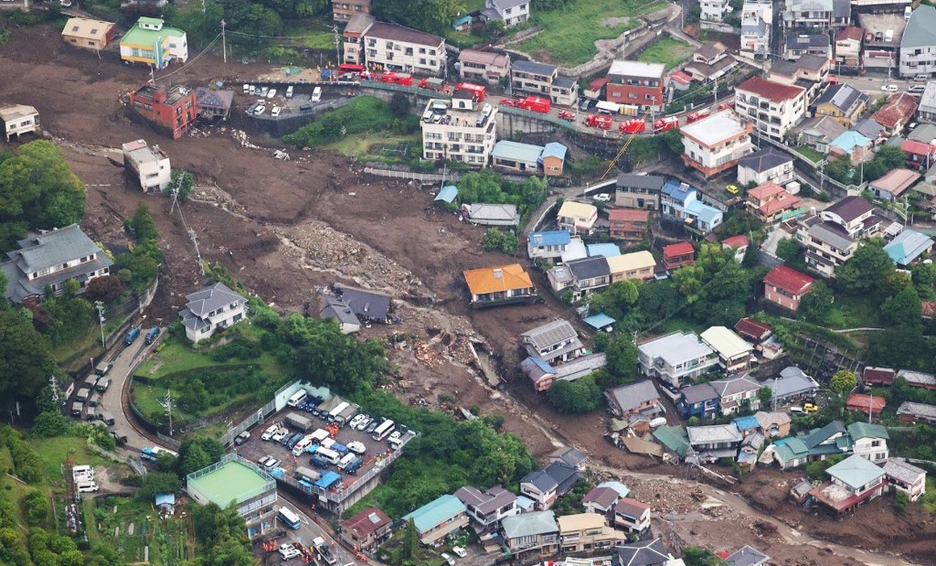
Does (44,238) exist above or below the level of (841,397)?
above

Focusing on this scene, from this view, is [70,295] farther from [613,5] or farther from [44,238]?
[613,5]

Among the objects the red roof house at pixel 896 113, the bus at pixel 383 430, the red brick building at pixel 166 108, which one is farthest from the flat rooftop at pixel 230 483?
the red roof house at pixel 896 113

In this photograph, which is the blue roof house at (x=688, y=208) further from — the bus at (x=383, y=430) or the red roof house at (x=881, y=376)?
the bus at (x=383, y=430)

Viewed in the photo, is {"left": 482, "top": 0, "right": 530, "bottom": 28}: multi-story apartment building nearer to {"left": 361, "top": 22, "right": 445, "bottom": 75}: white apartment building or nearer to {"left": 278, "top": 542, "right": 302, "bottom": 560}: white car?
{"left": 361, "top": 22, "right": 445, "bottom": 75}: white apartment building

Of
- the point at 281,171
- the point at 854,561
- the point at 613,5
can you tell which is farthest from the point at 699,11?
the point at 854,561

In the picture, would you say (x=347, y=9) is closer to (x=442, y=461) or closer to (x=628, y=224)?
(x=628, y=224)

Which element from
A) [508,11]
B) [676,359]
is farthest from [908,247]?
[508,11]

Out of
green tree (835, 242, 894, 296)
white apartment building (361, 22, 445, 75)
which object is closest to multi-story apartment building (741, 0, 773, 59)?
white apartment building (361, 22, 445, 75)
